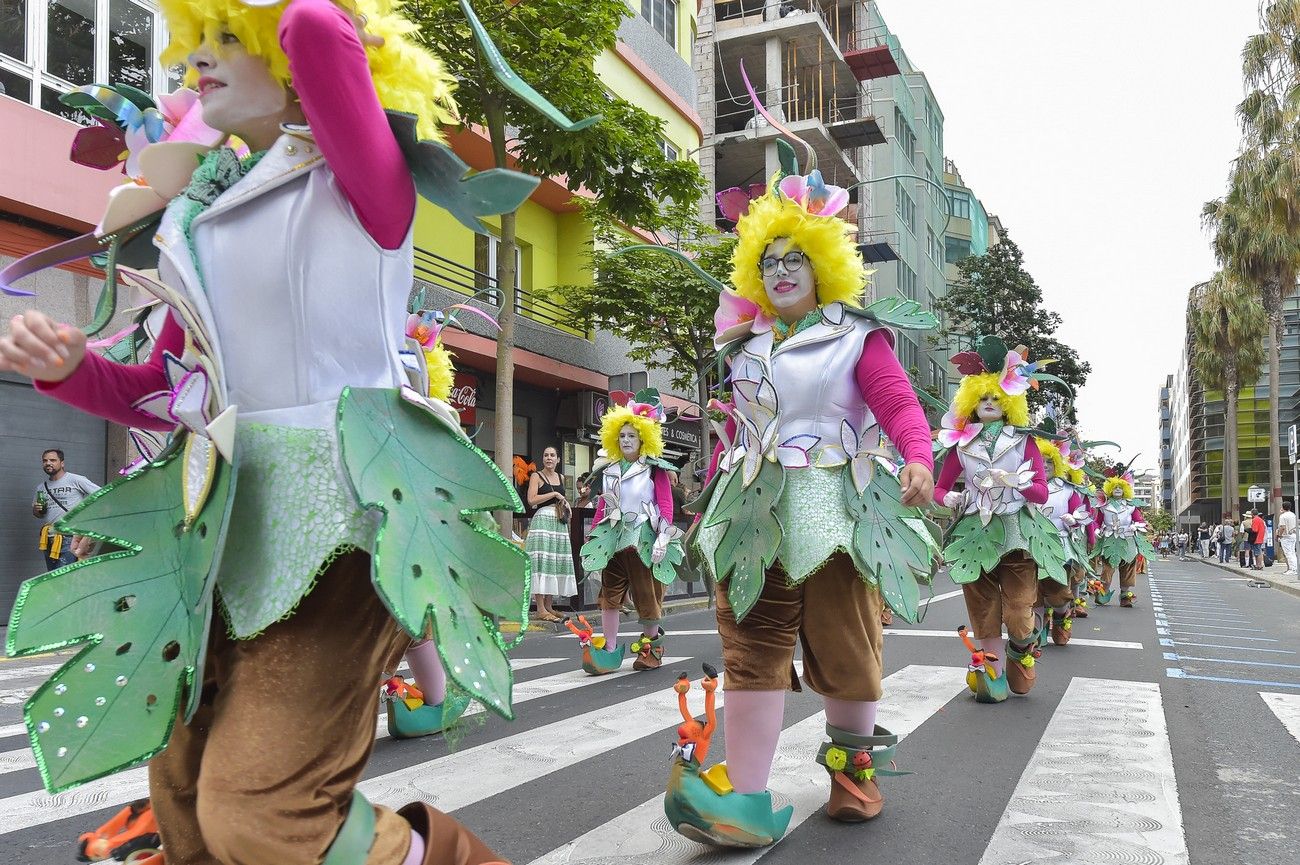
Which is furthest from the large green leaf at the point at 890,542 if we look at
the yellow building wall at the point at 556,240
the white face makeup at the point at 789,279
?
the yellow building wall at the point at 556,240

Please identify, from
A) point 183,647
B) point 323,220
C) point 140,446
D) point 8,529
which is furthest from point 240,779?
point 8,529

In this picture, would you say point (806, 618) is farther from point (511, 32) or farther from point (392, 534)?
point (511, 32)

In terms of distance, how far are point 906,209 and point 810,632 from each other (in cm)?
4223

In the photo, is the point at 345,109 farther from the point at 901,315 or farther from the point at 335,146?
the point at 901,315

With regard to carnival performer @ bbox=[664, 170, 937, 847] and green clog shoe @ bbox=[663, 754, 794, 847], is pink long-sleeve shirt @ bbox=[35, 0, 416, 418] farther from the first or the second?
green clog shoe @ bbox=[663, 754, 794, 847]

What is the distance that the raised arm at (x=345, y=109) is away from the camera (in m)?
1.64

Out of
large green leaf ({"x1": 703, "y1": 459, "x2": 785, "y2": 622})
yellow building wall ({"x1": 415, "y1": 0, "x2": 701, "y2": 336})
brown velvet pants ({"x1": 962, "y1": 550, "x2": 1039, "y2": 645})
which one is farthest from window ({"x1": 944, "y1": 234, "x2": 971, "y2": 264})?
large green leaf ({"x1": 703, "y1": 459, "x2": 785, "y2": 622})

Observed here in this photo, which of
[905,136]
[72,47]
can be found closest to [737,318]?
[72,47]

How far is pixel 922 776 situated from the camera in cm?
418

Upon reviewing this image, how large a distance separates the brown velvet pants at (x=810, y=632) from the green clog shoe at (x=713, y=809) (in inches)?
10.6

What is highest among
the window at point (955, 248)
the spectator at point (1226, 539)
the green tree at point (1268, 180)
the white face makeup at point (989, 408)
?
the window at point (955, 248)

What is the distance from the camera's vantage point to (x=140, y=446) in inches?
119

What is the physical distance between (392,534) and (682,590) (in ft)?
48.3

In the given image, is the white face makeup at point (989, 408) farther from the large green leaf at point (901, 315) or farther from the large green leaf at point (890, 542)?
the large green leaf at point (890, 542)
